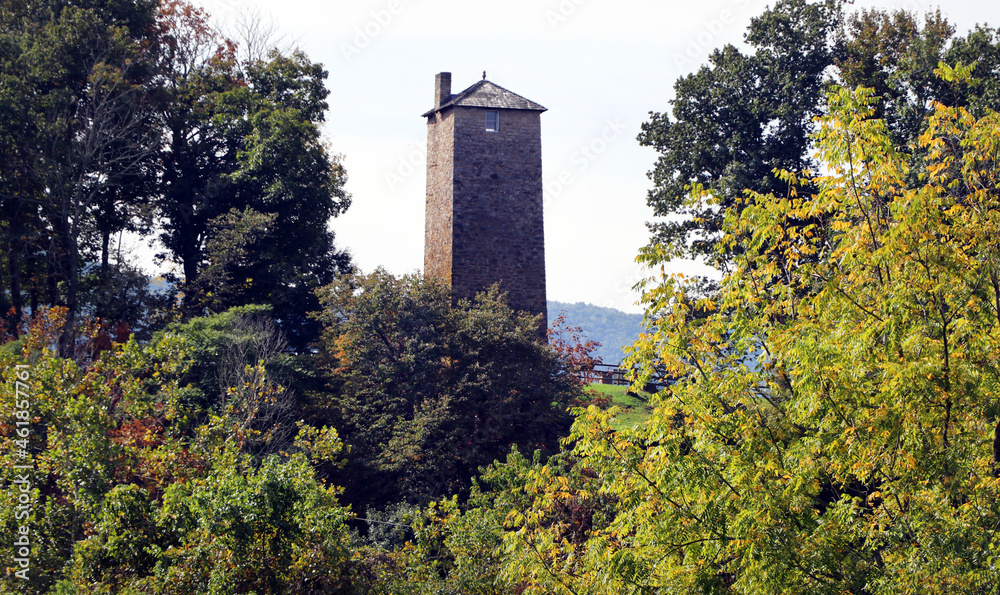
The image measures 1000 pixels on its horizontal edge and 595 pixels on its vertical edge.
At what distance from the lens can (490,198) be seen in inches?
1193

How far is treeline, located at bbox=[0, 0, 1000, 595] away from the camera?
25.1 feet

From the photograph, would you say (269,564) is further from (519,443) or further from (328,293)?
(328,293)

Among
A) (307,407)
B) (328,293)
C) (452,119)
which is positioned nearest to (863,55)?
(452,119)

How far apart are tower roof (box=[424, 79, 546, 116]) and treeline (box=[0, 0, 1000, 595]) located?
194 inches

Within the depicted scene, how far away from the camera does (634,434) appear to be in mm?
9188

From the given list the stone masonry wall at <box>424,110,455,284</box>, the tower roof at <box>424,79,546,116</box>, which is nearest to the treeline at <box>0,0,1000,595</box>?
the stone masonry wall at <box>424,110,455,284</box>

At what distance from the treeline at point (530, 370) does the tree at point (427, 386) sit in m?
0.09

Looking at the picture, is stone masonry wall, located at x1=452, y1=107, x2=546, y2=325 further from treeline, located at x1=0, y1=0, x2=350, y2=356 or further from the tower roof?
treeline, located at x1=0, y1=0, x2=350, y2=356

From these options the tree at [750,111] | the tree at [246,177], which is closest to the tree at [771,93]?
the tree at [750,111]

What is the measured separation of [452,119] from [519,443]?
13236mm

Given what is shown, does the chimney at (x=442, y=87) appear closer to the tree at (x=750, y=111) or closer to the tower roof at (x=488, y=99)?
the tower roof at (x=488, y=99)

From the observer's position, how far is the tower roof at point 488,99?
100.0 ft

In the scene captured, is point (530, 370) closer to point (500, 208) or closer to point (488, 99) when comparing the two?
point (500, 208)

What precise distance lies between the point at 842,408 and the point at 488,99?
2469 cm
